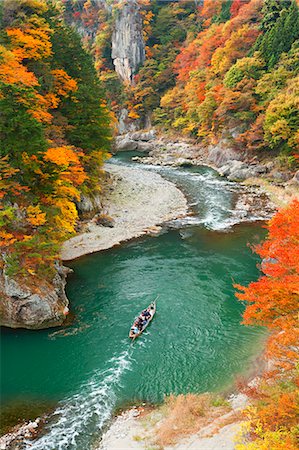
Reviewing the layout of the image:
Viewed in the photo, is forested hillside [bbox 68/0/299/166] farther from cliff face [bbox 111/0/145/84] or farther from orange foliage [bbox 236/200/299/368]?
orange foliage [bbox 236/200/299/368]

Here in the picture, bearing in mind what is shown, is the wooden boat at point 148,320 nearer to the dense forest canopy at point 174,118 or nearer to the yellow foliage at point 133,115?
the dense forest canopy at point 174,118

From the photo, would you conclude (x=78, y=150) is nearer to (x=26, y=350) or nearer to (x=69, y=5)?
(x=26, y=350)

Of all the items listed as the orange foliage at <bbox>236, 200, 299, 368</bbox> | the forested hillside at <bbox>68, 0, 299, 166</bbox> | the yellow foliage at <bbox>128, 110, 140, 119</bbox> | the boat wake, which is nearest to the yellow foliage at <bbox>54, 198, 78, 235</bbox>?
the boat wake

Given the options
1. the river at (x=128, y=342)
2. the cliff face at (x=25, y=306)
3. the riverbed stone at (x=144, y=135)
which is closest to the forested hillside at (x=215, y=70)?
the riverbed stone at (x=144, y=135)

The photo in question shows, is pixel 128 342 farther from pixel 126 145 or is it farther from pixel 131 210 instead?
pixel 126 145

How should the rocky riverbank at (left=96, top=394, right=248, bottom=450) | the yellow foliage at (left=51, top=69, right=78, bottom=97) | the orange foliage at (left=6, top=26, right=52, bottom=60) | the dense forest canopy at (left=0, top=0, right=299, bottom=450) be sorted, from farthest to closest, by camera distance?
the yellow foliage at (left=51, top=69, right=78, bottom=97) → the orange foliage at (left=6, top=26, right=52, bottom=60) → the dense forest canopy at (left=0, top=0, right=299, bottom=450) → the rocky riverbank at (left=96, top=394, right=248, bottom=450)

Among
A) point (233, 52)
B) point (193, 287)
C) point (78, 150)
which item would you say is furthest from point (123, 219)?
point (233, 52)

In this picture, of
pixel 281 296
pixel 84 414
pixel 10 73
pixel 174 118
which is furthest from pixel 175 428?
pixel 174 118
